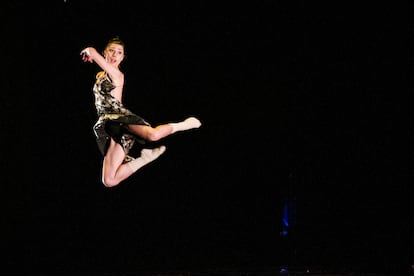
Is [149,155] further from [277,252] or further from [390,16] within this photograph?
[390,16]

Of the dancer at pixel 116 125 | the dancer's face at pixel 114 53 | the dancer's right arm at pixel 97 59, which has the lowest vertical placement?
the dancer at pixel 116 125

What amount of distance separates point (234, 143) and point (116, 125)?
2.01m

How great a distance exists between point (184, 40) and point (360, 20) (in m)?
2.01

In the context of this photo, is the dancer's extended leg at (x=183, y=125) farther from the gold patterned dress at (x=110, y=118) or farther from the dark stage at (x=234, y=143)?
the dark stage at (x=234, y=143)

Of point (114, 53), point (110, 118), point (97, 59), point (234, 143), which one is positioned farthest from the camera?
point (234, 143)

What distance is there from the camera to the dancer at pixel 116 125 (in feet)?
11.6

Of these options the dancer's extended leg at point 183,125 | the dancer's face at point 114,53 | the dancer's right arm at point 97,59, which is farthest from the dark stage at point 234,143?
the dancer's extended leg at point 183,125

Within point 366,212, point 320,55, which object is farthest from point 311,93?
point 366,212

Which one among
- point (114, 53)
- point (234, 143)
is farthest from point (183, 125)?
point (234, 143)

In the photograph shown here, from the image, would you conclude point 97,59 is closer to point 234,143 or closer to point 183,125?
point 183,125

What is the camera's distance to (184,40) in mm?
4973

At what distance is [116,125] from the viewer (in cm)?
368

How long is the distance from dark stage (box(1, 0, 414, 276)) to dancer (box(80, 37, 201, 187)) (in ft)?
2.87

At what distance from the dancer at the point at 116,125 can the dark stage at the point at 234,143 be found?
0.88 metres
